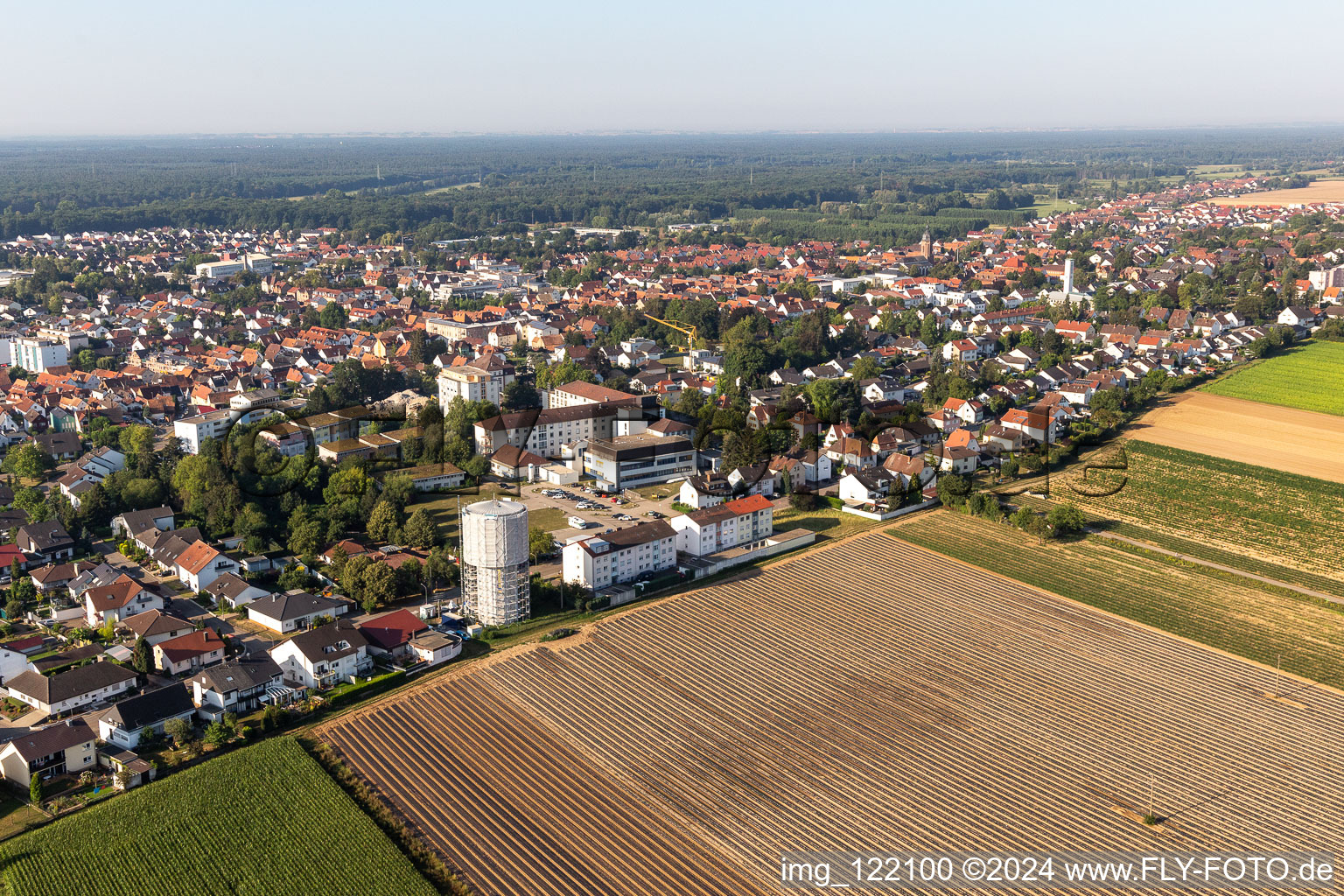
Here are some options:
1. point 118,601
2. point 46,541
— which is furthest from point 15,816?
point 46,541

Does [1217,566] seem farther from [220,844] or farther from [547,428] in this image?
[220,844]

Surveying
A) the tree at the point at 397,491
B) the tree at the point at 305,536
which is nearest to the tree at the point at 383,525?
the tree at the point at 397,491

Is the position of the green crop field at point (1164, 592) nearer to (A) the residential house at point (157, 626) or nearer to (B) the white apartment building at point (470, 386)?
(A) the residential house at point (157, 626)

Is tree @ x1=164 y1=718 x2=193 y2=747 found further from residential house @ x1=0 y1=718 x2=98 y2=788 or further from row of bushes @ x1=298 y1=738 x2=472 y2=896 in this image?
row of bushes @ x1=298 y1=738 x2=472 y2=896

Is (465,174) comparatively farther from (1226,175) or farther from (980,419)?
(980,419)

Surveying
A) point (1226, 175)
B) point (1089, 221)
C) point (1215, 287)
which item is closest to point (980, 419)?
point (1215, 287)

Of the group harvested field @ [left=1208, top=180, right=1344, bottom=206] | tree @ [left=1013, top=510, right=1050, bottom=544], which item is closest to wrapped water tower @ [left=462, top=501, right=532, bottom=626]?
tree @ [left=1013, top=510, right=1050, bottom=544]
